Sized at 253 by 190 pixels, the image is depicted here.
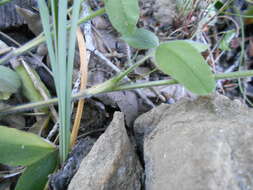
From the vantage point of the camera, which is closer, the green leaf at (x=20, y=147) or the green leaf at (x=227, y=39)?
the green leaf at (x=20, y=147)

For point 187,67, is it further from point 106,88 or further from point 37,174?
point 37,174

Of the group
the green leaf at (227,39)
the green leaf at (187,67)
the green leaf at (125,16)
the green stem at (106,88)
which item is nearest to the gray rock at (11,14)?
the green stem at (106,88)

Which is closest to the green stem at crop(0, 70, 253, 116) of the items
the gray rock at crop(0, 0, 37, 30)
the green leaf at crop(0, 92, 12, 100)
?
the green leaf at crop(0, 92, 12, 100)

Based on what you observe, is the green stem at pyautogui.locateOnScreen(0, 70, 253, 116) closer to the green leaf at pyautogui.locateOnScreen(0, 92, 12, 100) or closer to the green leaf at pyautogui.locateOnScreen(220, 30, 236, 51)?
the green leaf at pyautogui.locateOnScreen(0, 92, 12, 100)

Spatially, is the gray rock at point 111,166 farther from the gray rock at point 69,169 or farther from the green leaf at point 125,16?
the green leaf at point 125,16

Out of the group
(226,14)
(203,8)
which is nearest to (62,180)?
(203,8)

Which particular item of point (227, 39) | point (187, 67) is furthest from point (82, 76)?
point (227, 39)

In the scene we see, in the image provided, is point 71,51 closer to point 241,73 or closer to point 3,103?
point 3,103
